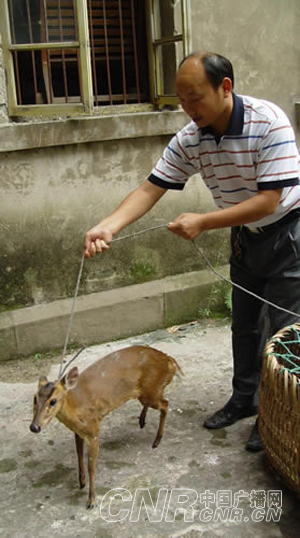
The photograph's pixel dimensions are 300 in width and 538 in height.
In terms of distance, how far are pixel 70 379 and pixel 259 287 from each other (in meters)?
1.31

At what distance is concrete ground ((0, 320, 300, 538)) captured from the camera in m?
3.01

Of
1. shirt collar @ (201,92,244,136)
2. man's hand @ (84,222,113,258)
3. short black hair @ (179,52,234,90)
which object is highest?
short black hair @ (179,52,234,90)

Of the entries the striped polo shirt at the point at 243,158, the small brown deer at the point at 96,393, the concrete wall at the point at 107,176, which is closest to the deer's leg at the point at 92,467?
the small brown deer at the point at 96,393

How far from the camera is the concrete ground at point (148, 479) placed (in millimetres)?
3008

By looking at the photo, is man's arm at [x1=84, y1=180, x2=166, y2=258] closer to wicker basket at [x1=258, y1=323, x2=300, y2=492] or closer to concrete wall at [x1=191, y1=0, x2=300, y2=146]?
wicker basket at [x1=258, y1=323, x2=300, y2=492]

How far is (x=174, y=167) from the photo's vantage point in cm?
347

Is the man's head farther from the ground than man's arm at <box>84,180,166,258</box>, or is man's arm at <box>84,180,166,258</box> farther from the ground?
the man's head

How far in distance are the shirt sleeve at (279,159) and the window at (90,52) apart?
2110mm

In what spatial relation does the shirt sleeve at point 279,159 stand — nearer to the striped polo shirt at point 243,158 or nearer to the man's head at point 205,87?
the striped polo shirt at point 243,158

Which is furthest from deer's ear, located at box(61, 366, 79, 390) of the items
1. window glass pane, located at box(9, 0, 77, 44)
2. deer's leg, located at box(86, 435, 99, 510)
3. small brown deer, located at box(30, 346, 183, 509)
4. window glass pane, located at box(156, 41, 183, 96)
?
window glass pane, located at box(156, 41, 183, 96)

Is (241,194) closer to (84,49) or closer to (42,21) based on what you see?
(84,49)

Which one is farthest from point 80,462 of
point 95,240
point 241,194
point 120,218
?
point 241,194

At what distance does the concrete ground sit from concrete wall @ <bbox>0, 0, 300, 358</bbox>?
1130 mm

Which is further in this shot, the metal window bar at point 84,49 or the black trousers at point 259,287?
the metal window bar at point 84,49
